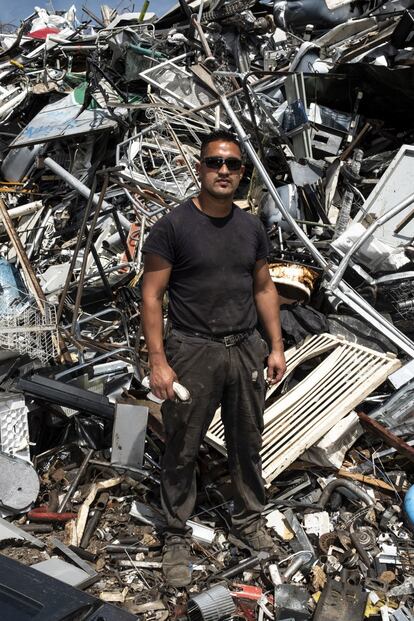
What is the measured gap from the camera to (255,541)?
11.6 ft

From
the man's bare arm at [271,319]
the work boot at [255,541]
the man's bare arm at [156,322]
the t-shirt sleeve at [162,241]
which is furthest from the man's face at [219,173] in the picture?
the work boot at [255,541]

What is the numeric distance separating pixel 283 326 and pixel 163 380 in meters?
1.98

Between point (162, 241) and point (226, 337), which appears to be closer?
point (162, 241)

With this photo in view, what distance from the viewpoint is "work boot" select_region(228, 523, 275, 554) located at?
11.6 feet

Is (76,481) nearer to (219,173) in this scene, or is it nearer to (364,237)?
(219,173)

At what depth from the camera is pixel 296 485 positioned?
13.3 feet

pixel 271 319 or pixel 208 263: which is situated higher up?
pixel 208 263

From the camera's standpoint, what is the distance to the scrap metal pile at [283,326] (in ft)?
11.2

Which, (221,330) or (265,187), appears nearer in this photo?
(221,330)

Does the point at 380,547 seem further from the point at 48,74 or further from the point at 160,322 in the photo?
the point at 48,74

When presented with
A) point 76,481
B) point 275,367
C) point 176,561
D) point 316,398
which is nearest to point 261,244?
point 275,367

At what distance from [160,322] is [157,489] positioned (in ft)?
4.91

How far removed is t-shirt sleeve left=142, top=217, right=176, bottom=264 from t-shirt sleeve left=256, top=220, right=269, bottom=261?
1.59 feet

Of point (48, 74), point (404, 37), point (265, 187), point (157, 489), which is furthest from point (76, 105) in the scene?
point (157, 489)
